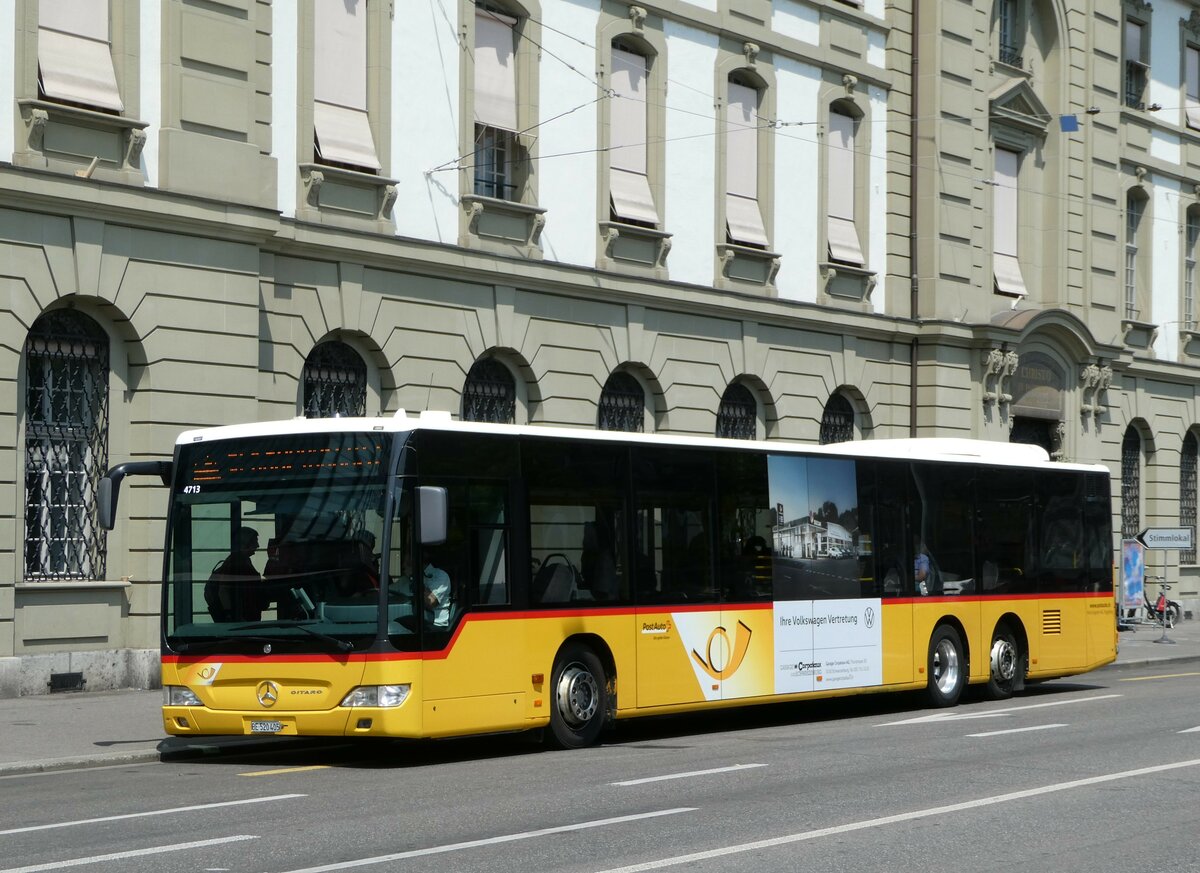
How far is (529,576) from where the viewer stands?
15086mm

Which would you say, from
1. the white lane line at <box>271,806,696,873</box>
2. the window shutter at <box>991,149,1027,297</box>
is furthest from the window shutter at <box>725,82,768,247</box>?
the white lane line at <box>271,806,696,873</box>

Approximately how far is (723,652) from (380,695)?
4.22 meters

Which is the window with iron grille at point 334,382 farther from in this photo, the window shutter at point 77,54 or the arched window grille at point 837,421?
the arched window grille at point 837,421

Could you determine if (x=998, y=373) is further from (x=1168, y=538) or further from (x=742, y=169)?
(x=742, y=169)

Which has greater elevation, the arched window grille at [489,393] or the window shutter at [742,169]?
the window shutter at [742,169]

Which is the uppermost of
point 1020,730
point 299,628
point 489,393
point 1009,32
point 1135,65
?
point 1135,65

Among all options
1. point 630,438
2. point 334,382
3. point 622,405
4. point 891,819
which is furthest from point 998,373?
point 891,819

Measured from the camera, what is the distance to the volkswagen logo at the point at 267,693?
14070 millimetres

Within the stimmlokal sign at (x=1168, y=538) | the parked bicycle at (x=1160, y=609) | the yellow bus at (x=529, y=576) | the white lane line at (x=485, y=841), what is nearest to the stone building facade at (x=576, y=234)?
the parked bicycle at (x=1160, y=609)

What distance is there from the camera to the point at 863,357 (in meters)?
32.1

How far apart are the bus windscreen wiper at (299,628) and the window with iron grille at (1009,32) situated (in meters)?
25.2

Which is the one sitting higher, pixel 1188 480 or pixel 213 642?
pixel 1188 480

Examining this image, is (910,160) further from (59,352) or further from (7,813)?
(7,813)

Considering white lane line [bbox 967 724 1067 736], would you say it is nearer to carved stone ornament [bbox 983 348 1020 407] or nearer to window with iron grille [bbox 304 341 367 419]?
window with iron grille [bbox 304 341 367 419]
